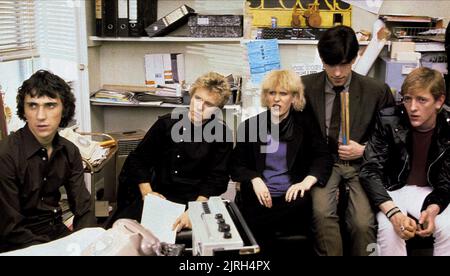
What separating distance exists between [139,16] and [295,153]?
64.3 inches

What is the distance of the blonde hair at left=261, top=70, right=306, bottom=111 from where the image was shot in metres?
2.28

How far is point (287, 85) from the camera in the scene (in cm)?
228

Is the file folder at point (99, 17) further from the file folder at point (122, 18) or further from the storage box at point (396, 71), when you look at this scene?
the storage box at point (396, 71)

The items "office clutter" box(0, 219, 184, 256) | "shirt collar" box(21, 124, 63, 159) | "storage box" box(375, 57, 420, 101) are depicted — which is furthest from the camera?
"storage box" box(375, 57, 420, 101)

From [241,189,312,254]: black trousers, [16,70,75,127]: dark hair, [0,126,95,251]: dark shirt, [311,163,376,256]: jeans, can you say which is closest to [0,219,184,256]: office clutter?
[0,126,95,251]: dark shirt

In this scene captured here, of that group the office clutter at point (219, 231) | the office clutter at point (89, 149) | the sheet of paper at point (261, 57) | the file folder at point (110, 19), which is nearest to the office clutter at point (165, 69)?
the file folder at point (110, 19)

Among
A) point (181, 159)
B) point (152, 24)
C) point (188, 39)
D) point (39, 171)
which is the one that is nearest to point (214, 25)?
point (188, 39)

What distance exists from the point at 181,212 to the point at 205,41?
1.71 metres

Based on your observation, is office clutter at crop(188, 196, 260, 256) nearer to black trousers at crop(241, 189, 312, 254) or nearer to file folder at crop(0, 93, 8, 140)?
black trousers at crop(241, 189, 312, 254)

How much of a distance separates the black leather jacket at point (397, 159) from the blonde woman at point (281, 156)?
22cm

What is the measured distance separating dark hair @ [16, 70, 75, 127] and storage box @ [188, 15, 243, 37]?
1.48 m

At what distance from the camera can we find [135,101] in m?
3.35

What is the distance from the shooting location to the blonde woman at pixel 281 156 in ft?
7.30
